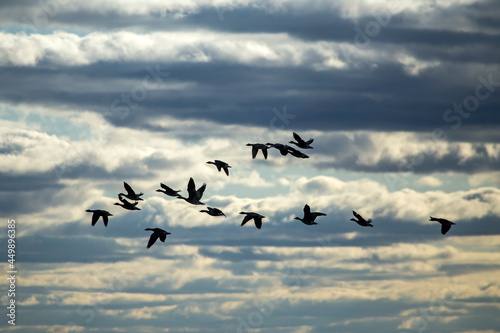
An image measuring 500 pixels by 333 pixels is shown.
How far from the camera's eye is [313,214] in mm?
145625

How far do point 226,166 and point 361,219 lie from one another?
25372mm

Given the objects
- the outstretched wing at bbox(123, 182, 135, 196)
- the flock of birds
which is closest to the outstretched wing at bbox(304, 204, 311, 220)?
the flock of birds

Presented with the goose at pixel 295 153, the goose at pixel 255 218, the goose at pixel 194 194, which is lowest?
the goose at pixel 255 218

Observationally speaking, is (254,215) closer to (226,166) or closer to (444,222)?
(226,166)

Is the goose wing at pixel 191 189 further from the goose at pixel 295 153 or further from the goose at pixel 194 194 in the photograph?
the goose at pixel 295 153

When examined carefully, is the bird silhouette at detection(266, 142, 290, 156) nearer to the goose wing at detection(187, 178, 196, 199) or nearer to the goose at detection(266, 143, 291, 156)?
the goose at detection(266, 143, 291, 156)

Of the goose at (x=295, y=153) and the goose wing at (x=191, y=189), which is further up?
the goose at (x=295, y=153)

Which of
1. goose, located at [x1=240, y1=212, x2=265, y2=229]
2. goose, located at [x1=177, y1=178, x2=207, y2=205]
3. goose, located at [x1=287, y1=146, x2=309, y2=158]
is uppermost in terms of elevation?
goose, located at [x1=287, y1=146, x2=309, y2=158]

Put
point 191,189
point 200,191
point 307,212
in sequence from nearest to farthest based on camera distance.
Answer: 1. point 191,189
2. point 200,191
3. point 307,212

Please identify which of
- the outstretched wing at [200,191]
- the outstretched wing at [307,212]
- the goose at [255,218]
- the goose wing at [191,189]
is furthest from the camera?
the outstretched wing at [307,212]

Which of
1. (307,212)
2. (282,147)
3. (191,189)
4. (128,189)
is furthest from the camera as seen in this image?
(282,147)

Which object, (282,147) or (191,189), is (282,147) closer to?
(282,147)

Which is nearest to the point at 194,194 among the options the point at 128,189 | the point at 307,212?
the point at 128,189

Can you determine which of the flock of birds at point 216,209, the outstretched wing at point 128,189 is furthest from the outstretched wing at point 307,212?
the outstretched wing at point 128,189
